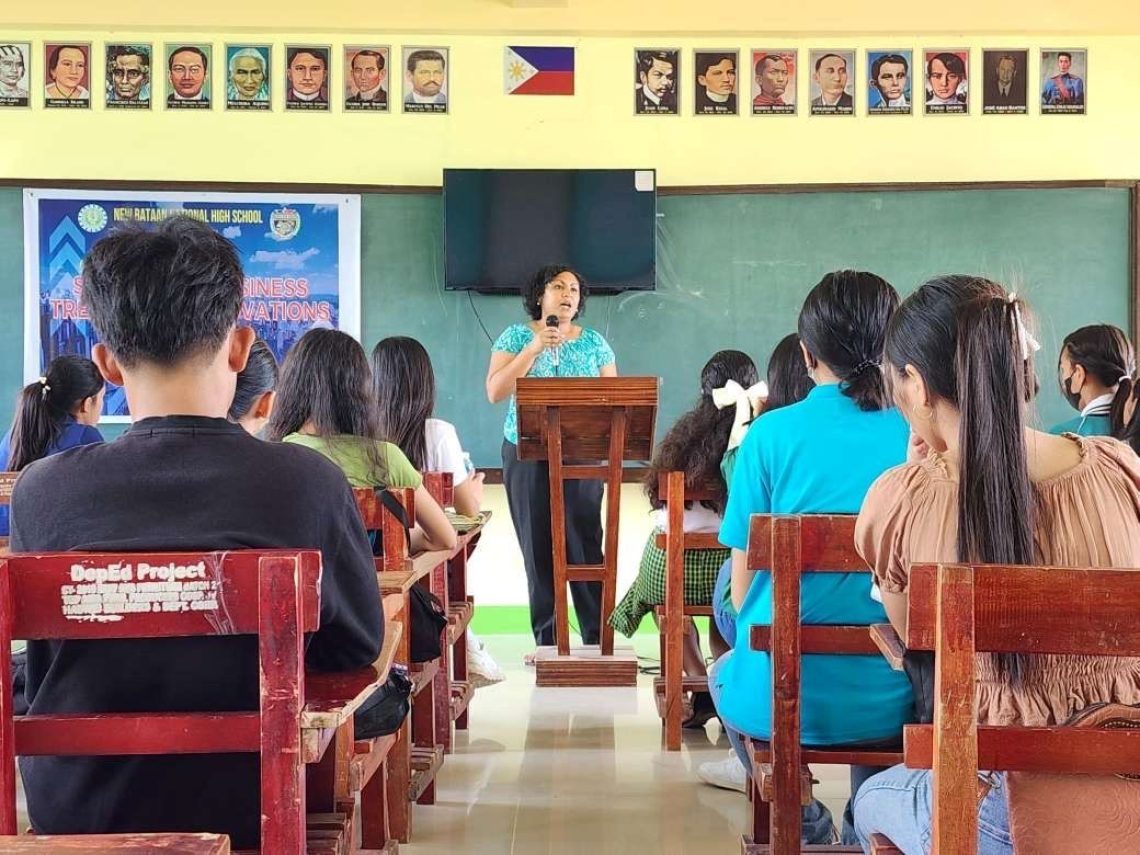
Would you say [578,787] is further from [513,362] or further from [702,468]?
[513,362]

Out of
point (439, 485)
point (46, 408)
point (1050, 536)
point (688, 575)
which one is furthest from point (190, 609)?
point (688, 575)

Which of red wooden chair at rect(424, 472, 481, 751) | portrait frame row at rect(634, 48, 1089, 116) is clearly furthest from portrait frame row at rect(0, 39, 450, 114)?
red wooden chair at rect(424, 472, 481, 751)

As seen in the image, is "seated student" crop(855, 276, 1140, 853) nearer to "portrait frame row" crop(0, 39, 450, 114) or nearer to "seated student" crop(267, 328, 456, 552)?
"seated student" crop(267, 328, 456, 552)

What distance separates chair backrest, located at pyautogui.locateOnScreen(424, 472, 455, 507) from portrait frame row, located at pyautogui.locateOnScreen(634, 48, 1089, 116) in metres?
2.96

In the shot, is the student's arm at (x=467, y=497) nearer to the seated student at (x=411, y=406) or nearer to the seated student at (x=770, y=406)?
the seated student at (x=411, y=406)

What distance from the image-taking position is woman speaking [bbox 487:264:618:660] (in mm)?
4762

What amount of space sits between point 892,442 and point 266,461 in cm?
125

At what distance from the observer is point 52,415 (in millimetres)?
3295

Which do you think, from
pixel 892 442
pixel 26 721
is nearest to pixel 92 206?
pixel 892 442

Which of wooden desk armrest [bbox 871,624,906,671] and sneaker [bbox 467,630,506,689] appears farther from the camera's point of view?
sneaker [bbox 467,630,506,689]

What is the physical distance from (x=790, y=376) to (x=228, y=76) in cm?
365

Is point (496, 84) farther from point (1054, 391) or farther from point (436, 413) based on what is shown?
point (1054, 391)

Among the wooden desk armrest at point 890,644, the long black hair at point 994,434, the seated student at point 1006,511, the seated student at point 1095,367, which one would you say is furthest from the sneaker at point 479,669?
the long black hair at point 994,434

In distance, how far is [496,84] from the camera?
18.4 ft
